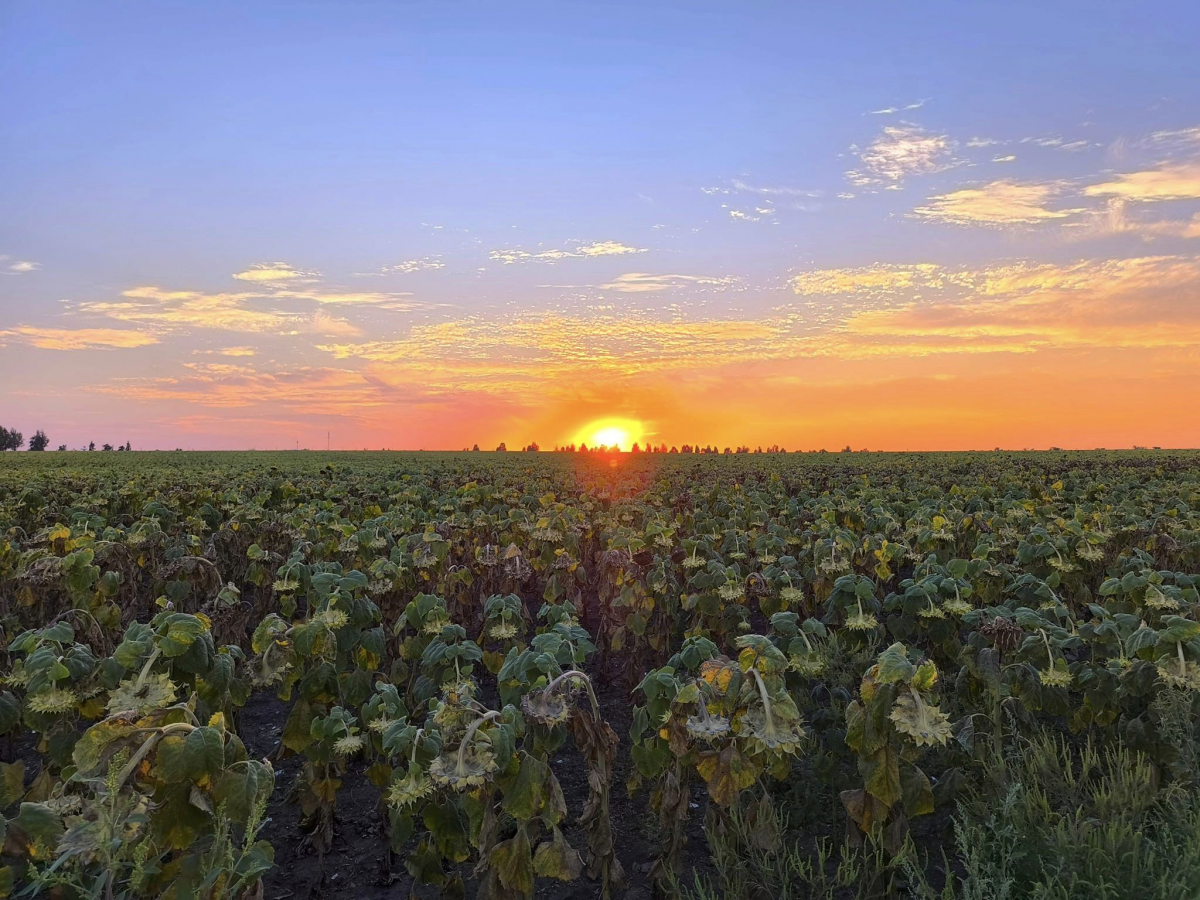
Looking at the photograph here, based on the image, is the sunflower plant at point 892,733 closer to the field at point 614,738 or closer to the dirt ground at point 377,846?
the field at point 614,738

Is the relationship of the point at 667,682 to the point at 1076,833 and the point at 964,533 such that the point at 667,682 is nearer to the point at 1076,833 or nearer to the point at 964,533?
the point at 1076,833

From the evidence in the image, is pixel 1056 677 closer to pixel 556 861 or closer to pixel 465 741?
pixel 556 861

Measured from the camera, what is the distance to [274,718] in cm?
797

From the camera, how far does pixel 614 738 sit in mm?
4363

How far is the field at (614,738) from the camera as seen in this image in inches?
140

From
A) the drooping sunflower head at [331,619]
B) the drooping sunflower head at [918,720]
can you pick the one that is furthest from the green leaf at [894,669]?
the drooping sunflower head at [331,619]

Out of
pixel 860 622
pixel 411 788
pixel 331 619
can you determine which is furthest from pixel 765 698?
pixel 331 619

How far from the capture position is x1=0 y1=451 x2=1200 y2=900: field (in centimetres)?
356

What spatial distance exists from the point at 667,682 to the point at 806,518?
942 cm

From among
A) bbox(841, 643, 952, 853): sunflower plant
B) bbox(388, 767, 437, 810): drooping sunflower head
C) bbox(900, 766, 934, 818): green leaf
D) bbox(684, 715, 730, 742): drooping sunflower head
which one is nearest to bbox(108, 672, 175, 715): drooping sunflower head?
bbox(388, 767, 437, 810): drooping sunflower head

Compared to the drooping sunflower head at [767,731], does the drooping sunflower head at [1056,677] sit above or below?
below

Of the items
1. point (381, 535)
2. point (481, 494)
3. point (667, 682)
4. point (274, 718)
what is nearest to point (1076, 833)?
point (667, 682)

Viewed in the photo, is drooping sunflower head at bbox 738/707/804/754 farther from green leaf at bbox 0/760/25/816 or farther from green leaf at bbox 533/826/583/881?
green leaf at bbox 0/760/25/816

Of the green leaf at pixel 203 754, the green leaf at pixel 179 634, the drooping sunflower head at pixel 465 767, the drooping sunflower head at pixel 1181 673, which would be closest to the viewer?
the green leaf at pixel 203 754
